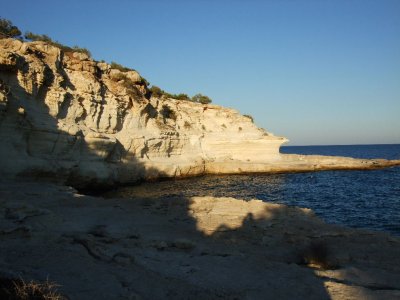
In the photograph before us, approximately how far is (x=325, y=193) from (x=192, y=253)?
19.3 metres

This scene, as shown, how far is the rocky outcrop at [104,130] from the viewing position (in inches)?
805

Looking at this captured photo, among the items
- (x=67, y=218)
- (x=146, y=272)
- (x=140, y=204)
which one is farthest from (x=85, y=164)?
(x=146, y=272)

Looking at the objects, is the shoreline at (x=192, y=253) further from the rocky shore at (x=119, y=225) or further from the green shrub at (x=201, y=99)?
the green shrub at (x=201, y=99)

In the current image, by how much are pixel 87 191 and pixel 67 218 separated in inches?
555

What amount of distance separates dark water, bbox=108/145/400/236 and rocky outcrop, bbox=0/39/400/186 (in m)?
3.70

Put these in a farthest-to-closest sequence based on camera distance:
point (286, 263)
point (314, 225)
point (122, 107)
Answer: point (122, 107) → point (314, 225) → point (286, 263)

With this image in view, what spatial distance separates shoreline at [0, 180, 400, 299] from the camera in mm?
Answer: 6207

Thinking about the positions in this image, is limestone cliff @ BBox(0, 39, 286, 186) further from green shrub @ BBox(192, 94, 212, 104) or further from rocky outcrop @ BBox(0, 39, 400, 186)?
green shrub @ BBox(192, 94, 212, 104)

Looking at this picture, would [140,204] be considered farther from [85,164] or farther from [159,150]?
[159,150]

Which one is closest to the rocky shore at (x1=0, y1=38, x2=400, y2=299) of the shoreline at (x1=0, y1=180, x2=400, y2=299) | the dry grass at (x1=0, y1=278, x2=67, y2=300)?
the shoreline at (x1=0, y1=180, x2=400, y2=299)

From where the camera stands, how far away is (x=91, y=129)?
26.6 meters

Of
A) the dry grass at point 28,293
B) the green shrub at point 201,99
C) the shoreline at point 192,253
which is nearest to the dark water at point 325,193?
the shoreline at point 192,253

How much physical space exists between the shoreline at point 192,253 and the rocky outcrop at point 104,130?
7.51m

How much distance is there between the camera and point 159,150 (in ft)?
112
